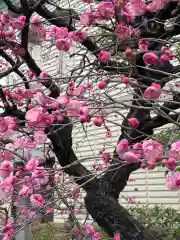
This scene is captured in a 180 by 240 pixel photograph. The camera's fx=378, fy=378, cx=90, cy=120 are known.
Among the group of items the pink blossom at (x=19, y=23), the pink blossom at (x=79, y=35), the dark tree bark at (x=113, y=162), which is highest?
the pink blossom at (x=19, y=23)

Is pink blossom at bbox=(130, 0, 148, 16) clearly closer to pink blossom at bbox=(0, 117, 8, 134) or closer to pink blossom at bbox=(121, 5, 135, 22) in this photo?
pink blossom at bbox=(121, 5, 135, 22)

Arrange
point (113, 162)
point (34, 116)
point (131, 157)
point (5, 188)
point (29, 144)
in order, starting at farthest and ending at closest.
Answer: point (113, 162)
point (29, 144)
point (5, 188)
point (34, 116)
point (131, 157)

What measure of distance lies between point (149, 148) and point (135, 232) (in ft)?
6.79

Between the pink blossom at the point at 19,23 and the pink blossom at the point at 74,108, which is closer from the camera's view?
the pink blossom at the point at 74,108

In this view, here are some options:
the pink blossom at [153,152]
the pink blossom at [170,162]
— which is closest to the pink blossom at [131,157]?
the pink blossom at [153,152]

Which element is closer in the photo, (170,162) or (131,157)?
(170,162)

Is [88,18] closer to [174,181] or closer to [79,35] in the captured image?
[79,35]

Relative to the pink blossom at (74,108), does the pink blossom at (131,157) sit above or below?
below

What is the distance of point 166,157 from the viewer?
6.12 ft

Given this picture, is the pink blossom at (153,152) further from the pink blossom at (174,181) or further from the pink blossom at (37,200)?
the pink blossom at (37,200)

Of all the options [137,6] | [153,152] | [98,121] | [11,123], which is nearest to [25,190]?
[11,123]

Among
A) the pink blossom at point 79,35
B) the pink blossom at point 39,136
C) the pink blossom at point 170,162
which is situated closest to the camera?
the pink blossom at point 170,162

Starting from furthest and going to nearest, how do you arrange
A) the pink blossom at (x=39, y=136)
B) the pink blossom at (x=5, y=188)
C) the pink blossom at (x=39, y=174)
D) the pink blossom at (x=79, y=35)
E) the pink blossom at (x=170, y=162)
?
the pink blossom at (x=79, y=35)
the pink blossom at (x=39, y=136)
the pink blossom at (x=5, y=188)
the pink blossom at (x=39, y=174)
the pink blossom at (x=170, y=162)

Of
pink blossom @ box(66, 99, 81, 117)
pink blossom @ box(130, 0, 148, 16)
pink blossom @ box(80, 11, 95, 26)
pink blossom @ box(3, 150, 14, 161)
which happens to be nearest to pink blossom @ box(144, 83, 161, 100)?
pink blossom @ box(66, 99, 81, 117)
